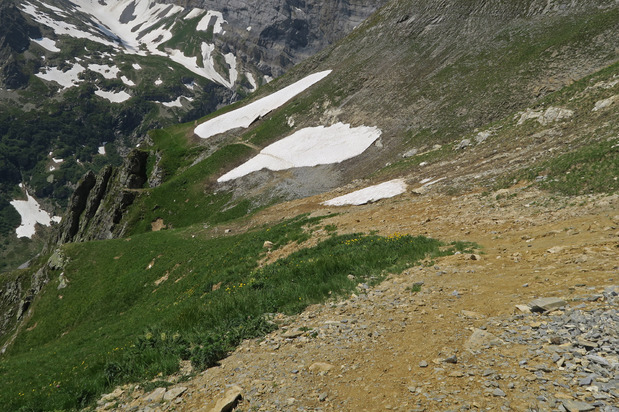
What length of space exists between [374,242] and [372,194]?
14.0 metres

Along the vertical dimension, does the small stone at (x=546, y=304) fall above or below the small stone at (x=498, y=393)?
below

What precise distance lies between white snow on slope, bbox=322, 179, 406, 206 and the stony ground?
51.6ft

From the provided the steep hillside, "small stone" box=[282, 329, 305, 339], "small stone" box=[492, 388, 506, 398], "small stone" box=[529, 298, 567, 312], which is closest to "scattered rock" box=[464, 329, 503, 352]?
the steep hillside

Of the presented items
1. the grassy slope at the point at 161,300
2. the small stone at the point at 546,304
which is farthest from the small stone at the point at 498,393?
the grassy slope at the point at 161,300

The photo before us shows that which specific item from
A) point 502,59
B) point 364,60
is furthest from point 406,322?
point 364,60

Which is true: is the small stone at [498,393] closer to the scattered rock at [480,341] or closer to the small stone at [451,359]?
the small stone at [451,359]

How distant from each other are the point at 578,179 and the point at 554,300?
41.0ft

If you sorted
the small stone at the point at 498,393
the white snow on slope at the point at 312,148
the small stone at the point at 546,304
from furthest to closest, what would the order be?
the white snow on slope at the point at 312,148 < the small stone at the point at 546,304 < the small stone at the point at 498,393

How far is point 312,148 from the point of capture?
175ft

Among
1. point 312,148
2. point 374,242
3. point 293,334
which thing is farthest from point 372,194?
point 312,148

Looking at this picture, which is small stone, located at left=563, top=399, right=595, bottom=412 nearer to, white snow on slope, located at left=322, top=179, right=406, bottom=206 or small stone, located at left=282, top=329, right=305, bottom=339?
small stone, located at left=282, top=329, right=305, bottom=339

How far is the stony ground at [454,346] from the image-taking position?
18.1ft

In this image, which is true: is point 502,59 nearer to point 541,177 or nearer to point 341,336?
point 541,177

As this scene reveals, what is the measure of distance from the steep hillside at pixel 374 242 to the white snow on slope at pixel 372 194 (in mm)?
266
